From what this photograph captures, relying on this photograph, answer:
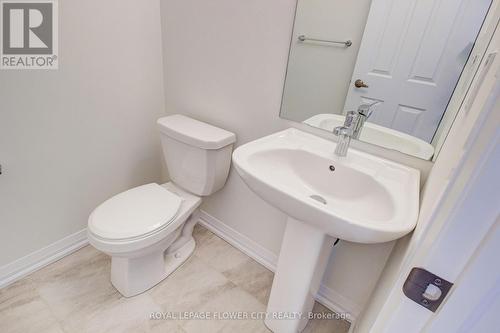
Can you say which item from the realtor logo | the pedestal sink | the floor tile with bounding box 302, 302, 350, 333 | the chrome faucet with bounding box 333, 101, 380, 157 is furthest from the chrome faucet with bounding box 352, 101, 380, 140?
the realtor logo

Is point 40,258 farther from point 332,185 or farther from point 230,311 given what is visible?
point 332,185

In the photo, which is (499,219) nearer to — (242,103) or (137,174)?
(242,103)

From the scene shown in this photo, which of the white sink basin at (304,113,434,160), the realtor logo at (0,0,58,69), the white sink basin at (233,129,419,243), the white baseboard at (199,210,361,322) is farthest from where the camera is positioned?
the white baseboard at (199,210,361,322)

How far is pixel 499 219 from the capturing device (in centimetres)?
31

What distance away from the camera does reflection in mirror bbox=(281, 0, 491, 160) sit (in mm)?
836

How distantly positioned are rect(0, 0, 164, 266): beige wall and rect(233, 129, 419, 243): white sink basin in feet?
3.10

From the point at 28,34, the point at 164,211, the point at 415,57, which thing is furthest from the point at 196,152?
the point at 415,57

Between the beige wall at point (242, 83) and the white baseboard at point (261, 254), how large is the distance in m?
0.02

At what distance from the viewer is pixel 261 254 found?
157cm

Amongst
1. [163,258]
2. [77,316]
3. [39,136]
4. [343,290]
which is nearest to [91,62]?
[39,136]

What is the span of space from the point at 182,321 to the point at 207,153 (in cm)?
82

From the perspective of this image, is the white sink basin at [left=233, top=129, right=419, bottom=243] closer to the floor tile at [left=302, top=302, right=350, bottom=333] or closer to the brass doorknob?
the brass doorknob

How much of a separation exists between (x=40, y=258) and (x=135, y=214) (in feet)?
2.23

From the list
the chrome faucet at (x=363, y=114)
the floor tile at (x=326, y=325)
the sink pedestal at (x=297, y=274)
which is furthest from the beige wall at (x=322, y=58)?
the floor tile at (x=326, y=325)
